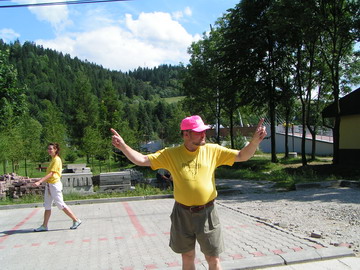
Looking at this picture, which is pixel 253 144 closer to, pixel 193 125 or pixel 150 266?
pixel 193 125

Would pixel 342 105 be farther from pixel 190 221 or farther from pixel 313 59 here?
pixel 190 221

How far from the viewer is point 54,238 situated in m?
6.56

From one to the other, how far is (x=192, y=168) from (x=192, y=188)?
22 cm

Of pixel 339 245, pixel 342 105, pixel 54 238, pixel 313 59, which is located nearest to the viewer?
pixel 339 245

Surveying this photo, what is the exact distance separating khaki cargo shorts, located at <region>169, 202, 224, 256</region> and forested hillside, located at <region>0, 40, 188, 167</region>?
1704 cm

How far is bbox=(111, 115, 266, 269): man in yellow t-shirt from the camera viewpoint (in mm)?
3502

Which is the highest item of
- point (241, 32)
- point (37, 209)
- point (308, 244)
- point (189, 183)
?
point (241, 32)

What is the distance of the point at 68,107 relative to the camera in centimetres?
6575

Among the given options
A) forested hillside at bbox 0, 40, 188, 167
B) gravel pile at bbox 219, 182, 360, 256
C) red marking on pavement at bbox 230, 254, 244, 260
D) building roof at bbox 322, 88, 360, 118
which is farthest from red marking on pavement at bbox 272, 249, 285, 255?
building roof at bbox 322, 88, 360, 118

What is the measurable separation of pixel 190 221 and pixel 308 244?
2.91 meters

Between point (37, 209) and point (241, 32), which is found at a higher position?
point (241, 32)

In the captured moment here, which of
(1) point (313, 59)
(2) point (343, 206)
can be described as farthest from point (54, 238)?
(1) point (313, 59)

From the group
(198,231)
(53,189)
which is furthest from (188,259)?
(53,189)

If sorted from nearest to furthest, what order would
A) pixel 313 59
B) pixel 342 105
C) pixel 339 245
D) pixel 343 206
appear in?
pixel 339 245
pixel 343 206
pixel 342 105
pixel 313 59
